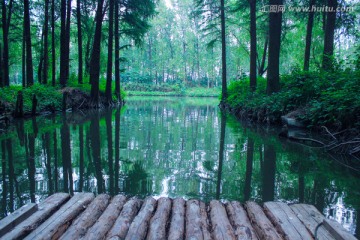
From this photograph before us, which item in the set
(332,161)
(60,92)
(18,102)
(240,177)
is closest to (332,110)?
(332,161)

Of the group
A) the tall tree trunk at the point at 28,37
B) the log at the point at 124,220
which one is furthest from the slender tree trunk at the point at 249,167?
the tall tree trunk at the point at 28,37

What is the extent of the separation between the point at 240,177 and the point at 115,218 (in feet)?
8.72

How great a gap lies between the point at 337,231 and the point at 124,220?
1.97m

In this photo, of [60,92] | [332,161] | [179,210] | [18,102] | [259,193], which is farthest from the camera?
[60,92]

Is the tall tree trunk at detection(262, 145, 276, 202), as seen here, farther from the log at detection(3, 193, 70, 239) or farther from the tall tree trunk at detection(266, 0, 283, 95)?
the tall tree trunk at detection(266, 0, 283, 95)

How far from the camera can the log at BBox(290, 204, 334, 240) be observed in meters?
2.78

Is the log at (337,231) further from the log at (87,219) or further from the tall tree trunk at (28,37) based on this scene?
the tall tree trunk at (28,37)

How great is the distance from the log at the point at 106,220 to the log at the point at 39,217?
55 centimetres

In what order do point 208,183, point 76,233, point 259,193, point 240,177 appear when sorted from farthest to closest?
point 240,177 → point 208,183 → point 259,193 → point 76,233

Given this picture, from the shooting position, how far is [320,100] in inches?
377

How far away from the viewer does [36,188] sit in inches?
Result: 171

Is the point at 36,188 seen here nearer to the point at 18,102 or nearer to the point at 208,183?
the point at 208,183

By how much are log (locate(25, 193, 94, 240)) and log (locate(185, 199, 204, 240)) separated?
1.15 m

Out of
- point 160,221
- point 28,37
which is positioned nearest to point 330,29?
point 160,221
